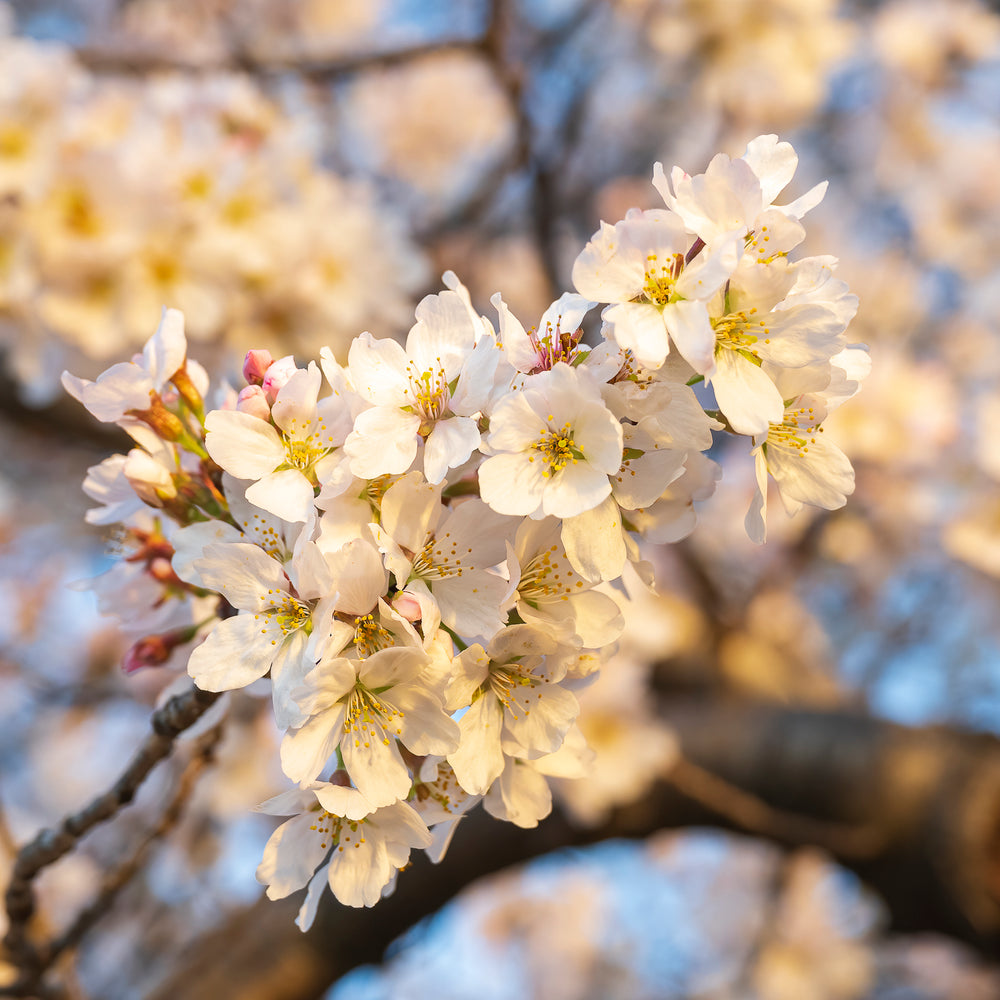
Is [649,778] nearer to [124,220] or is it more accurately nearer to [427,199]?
[124,220]

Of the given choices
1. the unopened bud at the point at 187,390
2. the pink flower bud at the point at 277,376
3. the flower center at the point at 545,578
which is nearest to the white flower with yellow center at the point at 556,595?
the flower center at the point at 545,578

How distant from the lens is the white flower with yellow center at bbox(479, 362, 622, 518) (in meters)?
0.50

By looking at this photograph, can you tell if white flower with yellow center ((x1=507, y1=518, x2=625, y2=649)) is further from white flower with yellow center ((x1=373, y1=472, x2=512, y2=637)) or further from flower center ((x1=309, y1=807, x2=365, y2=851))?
flower center ((x1=309, y1=807, x2=365, y2=851))

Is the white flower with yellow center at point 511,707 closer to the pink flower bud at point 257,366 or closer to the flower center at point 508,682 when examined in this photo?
the flower center at point 508,682

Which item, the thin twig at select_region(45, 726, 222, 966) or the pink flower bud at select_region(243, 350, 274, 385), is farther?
the thin twig at select_region(45, 726, 222, 966)

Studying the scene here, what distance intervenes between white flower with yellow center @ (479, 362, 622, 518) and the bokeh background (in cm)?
48

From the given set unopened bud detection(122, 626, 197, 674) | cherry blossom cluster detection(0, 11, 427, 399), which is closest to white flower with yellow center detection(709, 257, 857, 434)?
unopened bud detection(122, 626, 197, 674)

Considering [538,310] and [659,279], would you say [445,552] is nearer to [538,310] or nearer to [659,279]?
[659,279]

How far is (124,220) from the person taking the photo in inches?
59.6

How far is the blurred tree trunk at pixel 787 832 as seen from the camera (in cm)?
168

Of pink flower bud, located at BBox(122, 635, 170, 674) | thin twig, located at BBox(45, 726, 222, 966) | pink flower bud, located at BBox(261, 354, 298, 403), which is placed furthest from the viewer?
thin twig, located at BBox(45, 726, 222, 966)

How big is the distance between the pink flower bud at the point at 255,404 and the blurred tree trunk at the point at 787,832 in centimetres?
121

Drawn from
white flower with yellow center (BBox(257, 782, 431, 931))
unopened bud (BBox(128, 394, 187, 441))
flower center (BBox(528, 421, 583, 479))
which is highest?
flower center (BBox(528, 421, 583, 479))

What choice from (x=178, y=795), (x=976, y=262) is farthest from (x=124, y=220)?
(x=976, y=262)
